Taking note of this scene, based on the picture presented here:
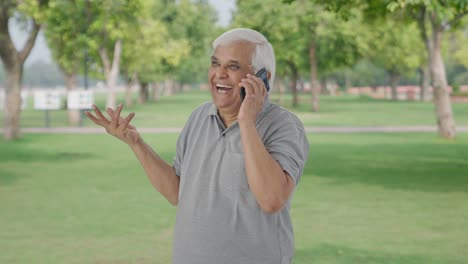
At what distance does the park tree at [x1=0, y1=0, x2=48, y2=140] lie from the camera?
2362cm

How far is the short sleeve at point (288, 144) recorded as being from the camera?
116 inches

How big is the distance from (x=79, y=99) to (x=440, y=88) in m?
14.2

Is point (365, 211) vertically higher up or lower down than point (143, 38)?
lower down

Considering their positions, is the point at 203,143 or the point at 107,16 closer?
the point at 203,143

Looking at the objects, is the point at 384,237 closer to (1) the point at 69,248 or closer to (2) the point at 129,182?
(1) the point at 69,248

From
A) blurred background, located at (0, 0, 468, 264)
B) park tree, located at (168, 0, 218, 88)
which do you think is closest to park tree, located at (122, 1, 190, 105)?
park tree, located at (168, 0, 218, 88)

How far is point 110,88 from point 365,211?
2887cm

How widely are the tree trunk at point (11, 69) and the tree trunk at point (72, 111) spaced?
757cm

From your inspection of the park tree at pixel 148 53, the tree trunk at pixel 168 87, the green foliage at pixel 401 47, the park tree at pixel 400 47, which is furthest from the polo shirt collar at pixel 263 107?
the tree trunk at pixel 168 87

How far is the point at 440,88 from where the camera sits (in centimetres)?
2344

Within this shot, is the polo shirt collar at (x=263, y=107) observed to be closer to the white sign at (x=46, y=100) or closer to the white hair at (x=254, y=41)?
the white hair at (x=254, y=41)

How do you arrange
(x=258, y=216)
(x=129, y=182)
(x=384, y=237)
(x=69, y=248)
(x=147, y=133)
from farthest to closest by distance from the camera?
(x=147, y=133), (x=129, y=182), (x=384, y=237), (x=69, y=248), (x=258, y=216)

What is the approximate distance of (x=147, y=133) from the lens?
89.0ft

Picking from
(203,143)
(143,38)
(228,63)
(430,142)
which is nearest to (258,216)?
(203,143)
